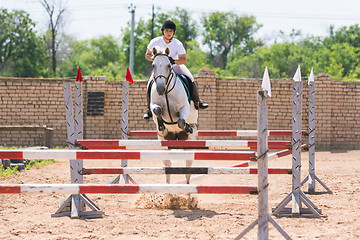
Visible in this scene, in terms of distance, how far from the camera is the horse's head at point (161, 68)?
5938 mm

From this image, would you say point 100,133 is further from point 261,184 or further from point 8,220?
point 261,184

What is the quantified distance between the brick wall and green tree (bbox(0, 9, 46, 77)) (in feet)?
77.9

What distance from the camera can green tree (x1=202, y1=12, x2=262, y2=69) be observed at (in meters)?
53.5

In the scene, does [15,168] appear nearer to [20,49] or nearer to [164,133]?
[164,133]

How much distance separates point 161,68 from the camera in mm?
6039

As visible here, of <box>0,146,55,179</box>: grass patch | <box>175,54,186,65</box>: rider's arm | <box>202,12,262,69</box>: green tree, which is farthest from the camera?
<box>202,12,262,69</box>: green tree

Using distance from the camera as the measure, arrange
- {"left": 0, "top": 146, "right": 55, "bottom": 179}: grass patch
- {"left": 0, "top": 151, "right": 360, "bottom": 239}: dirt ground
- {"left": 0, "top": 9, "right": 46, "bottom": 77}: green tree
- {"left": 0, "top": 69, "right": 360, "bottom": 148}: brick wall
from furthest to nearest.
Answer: {"left": 0, "top": 9, "right": 46, "bottom": 77}: green tree → {"left": 0, "top": 69, "right": 360, "bottom": 148}: brick wall → {"left": 0, "top": 146, "right": 55, "bottom": 179}: grass patch → {"left": 0, "top": 151, "right": 360, "bottom": 239}: dirt ground

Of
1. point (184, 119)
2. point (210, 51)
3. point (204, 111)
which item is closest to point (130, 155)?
point (184, 119)

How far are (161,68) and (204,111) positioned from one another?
9.25 meters

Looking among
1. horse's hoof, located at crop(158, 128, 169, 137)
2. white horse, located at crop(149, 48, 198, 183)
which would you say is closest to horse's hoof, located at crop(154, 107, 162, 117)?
white horse, located at crop(149, 48, 198, 183)

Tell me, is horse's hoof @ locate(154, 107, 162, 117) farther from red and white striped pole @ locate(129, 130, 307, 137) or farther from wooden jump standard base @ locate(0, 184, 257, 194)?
wooden jump standard base @ locate(0, 184, 257, 194)

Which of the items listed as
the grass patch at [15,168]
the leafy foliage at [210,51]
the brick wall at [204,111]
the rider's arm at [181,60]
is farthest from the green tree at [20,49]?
the rider's arm at [181,60]

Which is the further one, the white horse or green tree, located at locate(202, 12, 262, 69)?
green tree, located at locate(202, 12, 262, 69)

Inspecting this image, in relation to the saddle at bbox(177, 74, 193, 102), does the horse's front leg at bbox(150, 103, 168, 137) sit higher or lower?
lower
